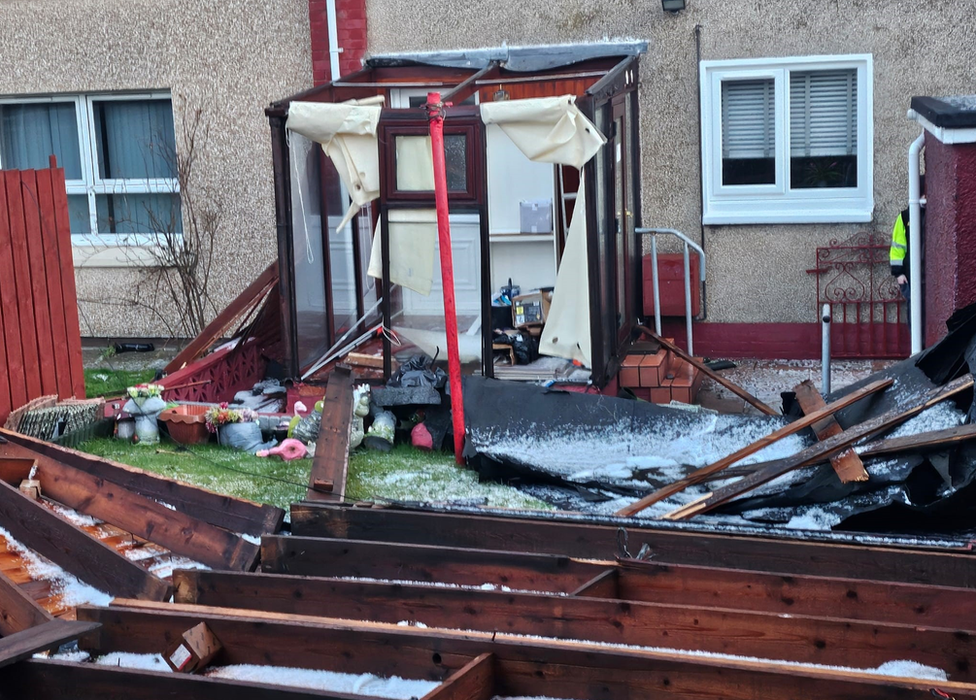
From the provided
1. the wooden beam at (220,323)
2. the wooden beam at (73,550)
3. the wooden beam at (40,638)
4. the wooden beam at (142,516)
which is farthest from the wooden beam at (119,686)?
the wooden beam at (220,323)

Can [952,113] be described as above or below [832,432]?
above

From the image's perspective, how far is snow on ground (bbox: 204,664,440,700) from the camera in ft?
12.3

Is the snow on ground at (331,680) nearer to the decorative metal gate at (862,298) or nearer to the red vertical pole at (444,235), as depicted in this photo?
the red vertical pole at (444,235)

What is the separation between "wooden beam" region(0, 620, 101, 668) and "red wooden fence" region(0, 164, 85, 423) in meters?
4.29

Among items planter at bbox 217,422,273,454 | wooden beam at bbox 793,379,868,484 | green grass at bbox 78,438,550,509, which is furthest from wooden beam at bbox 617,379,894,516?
planter at bbox 217,422,273,454

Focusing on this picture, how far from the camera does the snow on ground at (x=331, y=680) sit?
3.75 meters

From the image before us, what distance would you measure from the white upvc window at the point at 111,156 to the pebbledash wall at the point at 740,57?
8.86 feet

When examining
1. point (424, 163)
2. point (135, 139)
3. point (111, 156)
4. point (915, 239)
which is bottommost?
point (915, 239)

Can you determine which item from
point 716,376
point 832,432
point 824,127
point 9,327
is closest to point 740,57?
point 824,127

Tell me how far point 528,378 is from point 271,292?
2.63 metres

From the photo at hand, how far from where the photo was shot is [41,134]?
12109mm

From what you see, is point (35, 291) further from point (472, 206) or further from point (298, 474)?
point (472, 206)

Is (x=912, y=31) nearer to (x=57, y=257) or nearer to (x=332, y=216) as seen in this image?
(x=332, y=216)

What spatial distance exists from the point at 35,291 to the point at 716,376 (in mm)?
5271
